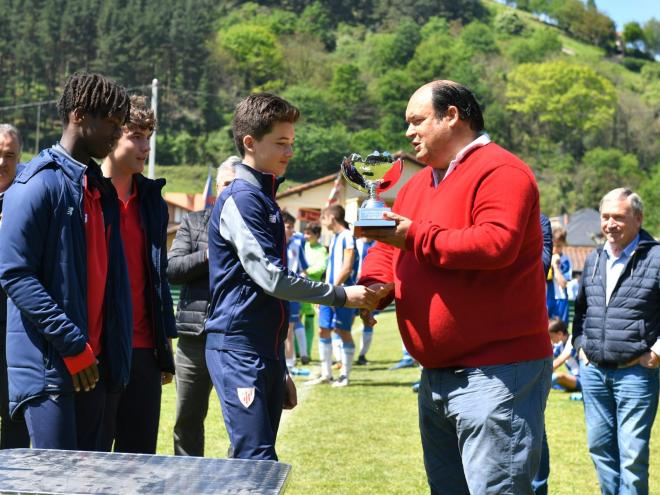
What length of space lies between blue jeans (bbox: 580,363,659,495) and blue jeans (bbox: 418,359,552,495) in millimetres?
Result: 2198

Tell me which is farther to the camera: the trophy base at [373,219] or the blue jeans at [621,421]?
the blue jeans at [621,421]

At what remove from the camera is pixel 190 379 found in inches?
212

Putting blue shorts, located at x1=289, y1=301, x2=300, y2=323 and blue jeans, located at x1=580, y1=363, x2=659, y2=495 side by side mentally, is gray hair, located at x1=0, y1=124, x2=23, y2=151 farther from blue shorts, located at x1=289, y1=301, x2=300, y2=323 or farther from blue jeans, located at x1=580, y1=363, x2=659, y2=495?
blue shorts, located at x1=289, y1=301, x2=300, y2=323

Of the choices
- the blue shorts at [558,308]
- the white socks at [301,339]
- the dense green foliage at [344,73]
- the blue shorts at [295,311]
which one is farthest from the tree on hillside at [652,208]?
the blue shorts at [295,311]

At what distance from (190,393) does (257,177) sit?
5.88ft

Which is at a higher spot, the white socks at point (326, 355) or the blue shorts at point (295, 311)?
the blue shorts at point (295, 311)

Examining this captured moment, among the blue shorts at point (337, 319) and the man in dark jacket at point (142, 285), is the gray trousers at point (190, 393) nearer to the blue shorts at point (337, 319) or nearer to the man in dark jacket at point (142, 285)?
the man in dark jacket at point (142, 285)

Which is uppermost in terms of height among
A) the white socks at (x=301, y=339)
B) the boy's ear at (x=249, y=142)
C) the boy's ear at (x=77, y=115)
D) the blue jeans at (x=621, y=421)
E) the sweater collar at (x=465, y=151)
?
the boy's ear at (x=77, y=115)

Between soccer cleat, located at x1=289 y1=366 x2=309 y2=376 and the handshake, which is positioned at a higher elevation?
the handshake

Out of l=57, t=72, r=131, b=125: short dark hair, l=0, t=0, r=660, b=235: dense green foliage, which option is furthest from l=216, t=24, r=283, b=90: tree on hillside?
l=57, t=72, r=131, b=125: short dark hair

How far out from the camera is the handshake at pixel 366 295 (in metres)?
3.87

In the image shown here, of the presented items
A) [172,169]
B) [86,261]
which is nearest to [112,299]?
[86,261]

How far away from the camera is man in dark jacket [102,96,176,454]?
4.36 meters

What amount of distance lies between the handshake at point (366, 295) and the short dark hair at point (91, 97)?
116 cm
